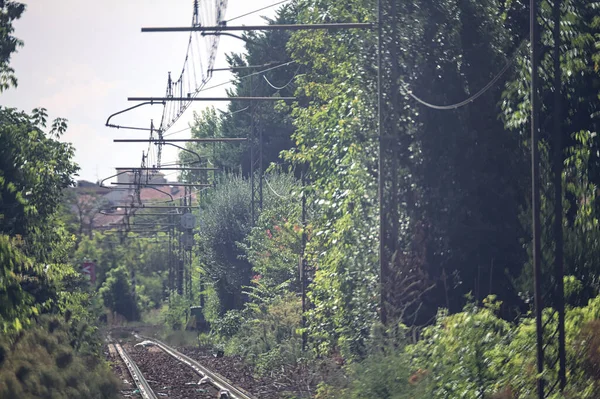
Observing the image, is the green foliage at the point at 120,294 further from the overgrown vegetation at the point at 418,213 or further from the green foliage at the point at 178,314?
the overgrown vegetation at the point at 418,213

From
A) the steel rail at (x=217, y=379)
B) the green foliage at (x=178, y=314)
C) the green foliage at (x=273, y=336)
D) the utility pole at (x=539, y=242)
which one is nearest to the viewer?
the utility pole at (x=539, y=242)

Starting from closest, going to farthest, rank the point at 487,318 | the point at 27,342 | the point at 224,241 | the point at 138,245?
the point at 487,318, the point at 27,342, the point at 224,241, the point at 138,245

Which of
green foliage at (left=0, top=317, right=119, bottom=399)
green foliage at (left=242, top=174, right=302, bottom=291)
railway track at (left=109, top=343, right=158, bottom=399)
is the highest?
green foliage at (left=242, top=174, right=302, bottom=291)

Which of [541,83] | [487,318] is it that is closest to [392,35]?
[541,83]

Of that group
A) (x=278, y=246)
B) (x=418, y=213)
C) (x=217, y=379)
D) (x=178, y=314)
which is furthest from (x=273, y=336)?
(x=178, y=314)

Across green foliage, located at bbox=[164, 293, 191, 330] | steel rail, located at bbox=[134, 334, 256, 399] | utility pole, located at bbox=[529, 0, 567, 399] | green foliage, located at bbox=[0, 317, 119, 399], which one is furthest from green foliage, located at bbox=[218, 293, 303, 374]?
green foliage, located at bbox=[164, 293, 191, 330]

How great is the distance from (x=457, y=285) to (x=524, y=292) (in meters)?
2.37

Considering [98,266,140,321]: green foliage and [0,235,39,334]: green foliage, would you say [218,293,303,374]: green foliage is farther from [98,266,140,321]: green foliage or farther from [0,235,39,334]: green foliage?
[98,266,140,321]: green foliage

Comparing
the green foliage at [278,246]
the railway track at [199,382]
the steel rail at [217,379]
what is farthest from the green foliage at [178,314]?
the green foliage at [278,246]

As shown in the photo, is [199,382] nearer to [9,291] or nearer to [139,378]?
[139,378]

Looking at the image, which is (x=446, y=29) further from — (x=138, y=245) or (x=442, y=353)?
(x=138, y=245)

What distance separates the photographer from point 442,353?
15484mm

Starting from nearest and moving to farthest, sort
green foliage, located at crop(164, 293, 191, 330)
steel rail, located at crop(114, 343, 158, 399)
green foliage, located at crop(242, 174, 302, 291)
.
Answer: steel rail, located at crop(114, 343, 158, 399) < green foliage, located at crop(242, 174, 302, 291) < green foliage, located at crop(164, 293, 191, 330)

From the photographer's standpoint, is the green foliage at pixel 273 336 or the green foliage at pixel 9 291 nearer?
the green foliage at pixel 9 291
